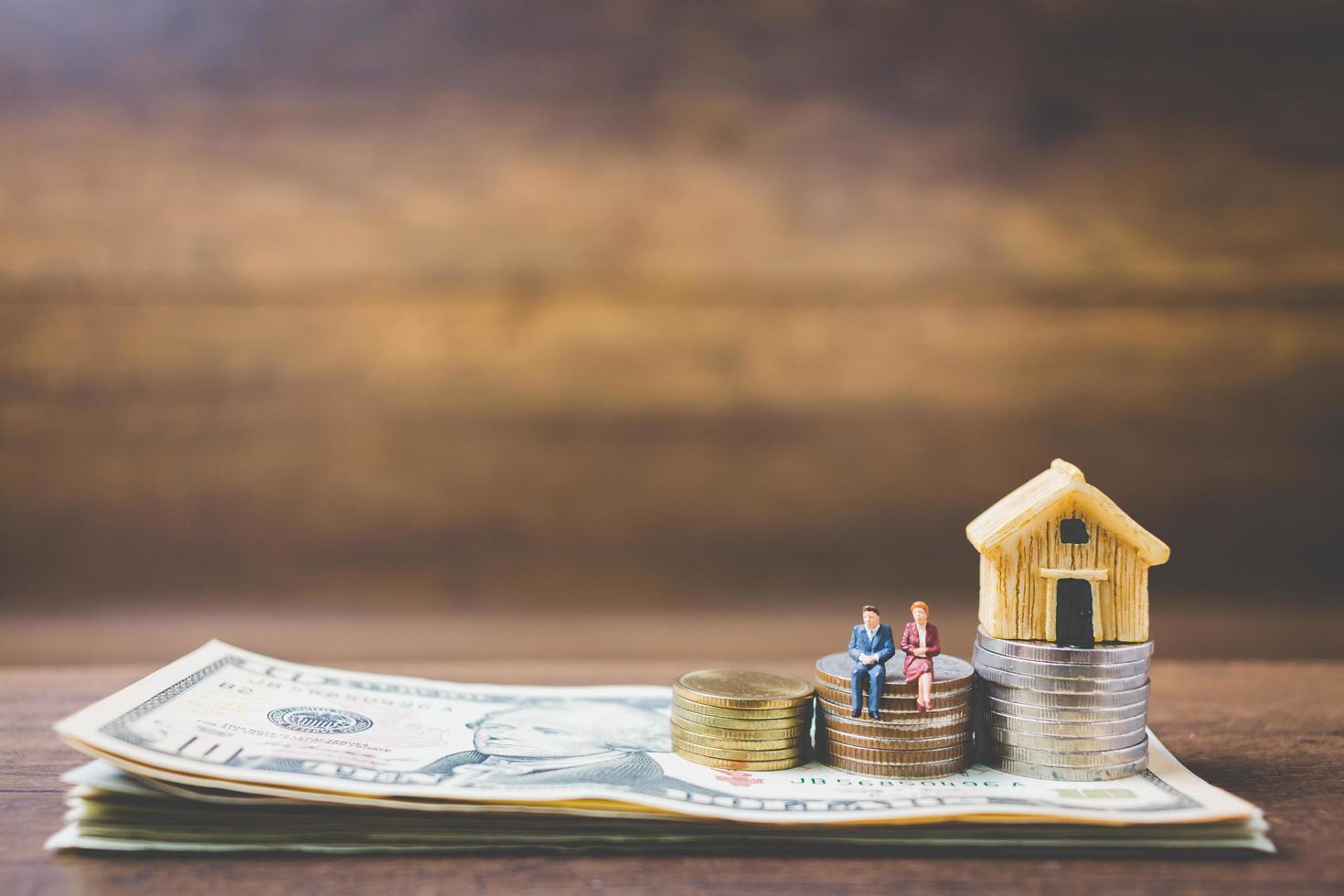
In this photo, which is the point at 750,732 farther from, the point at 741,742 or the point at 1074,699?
the point at 1074,699

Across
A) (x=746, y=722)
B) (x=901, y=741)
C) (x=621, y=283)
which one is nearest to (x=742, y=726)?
(x=746, y=722)

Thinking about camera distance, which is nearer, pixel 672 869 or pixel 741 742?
pixel 672 869

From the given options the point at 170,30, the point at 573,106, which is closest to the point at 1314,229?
the point at 573,106

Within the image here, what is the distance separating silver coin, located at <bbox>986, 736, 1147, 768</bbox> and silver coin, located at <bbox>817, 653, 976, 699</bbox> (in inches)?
2.1

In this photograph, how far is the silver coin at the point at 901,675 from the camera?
2.24 ft

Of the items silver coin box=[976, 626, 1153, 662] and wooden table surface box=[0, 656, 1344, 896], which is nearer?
wooden table surface box=[0, 656, 1344, 896]

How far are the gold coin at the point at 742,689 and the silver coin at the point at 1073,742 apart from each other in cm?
14

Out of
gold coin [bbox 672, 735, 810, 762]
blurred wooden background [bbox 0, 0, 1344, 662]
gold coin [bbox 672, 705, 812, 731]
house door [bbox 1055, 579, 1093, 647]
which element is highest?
blurred wooden background [bbox 0, 0, 1344, 662]

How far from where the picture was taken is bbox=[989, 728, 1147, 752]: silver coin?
0.68 meters

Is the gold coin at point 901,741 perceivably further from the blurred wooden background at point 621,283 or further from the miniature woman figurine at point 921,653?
the blurred wooden background at point 621,283

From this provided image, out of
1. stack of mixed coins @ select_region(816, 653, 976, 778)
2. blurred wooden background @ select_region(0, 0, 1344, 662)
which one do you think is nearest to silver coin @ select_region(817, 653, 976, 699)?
stack of mixed coins @ select_region(816, 653, 976, 778)

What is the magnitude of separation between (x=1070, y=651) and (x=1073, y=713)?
0.04m

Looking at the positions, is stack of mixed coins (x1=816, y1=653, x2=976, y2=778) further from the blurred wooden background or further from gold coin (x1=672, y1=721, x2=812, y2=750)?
the blurred wooden background

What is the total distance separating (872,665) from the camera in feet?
2.24
